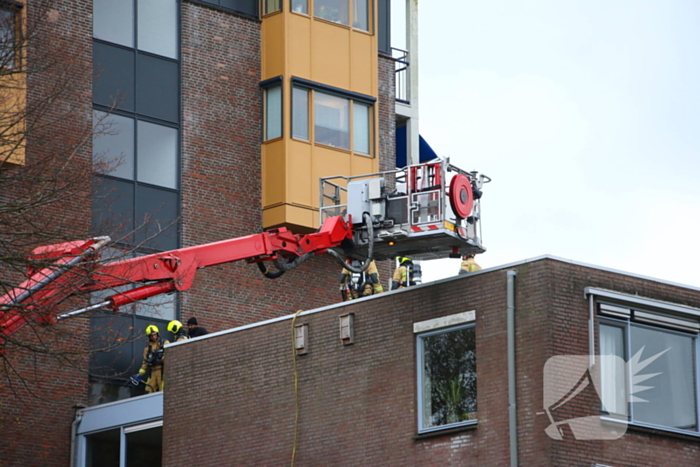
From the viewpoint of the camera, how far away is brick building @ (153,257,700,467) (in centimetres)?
1822

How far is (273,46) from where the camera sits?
32219 millimetres

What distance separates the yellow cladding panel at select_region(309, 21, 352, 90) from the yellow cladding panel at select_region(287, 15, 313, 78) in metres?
0.16

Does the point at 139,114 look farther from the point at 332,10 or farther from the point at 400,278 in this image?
the point at 400,278

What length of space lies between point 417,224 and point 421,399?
2.84 m

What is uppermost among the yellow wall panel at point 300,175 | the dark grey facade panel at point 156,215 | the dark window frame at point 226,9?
the dark window frame at point 226,9

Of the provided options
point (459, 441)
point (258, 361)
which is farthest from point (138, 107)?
point (459, 441)

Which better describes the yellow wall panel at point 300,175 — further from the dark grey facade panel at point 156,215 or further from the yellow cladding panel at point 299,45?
the dark grey facade panel at point 156,215

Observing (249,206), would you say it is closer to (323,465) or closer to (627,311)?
(323,465)

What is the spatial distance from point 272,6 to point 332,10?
1.58 meters

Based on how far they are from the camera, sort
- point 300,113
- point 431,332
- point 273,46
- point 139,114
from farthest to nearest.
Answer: point 273,46
point 300,113
point 139,114
point 431,332

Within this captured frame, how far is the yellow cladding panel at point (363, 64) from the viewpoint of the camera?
32.9 metres

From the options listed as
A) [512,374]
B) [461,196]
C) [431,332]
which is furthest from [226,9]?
[512,374]

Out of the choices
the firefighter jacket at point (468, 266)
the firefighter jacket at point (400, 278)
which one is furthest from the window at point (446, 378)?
the firefighter jacket at point (400, 278)

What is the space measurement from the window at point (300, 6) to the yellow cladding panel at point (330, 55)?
1.38ft
